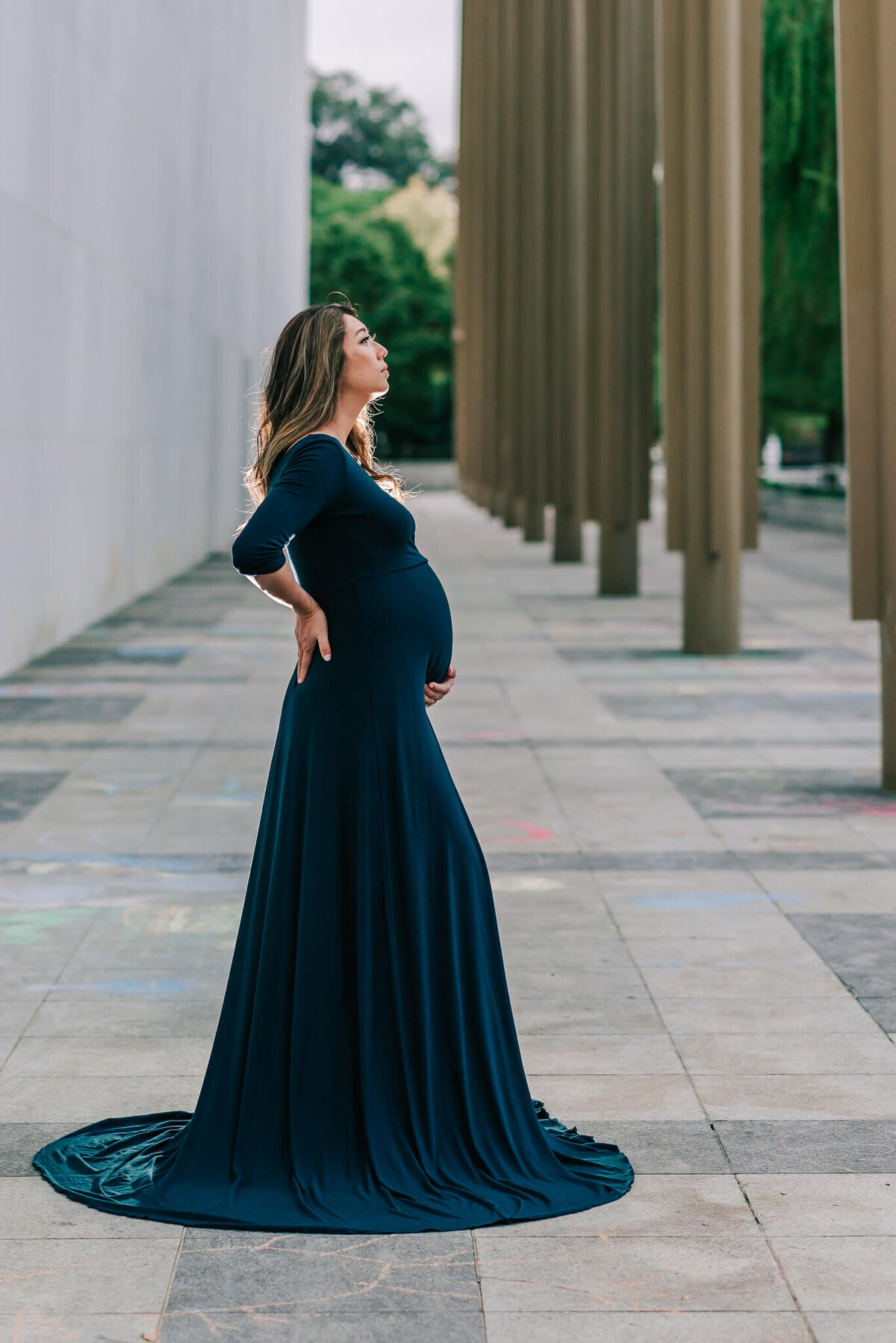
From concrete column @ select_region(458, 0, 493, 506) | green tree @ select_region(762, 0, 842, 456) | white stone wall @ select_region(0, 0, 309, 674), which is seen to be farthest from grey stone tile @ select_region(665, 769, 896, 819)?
concrete column @ select_region(458, 0, 493, 506)

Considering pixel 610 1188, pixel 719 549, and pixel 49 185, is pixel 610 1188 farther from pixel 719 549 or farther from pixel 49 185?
pixel 49 185

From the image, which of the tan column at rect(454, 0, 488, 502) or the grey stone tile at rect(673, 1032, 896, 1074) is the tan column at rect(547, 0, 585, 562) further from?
the grey stone tile at rect(673, 1032, 896, 1074)

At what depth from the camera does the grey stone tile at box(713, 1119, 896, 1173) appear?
4.34 metres

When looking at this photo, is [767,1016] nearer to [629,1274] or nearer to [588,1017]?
[588,1017]

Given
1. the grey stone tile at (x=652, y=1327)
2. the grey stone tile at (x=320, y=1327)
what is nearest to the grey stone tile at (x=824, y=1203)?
the grey stone tile at (x=652, y=1327)

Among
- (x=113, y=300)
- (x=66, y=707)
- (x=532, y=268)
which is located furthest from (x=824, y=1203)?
(x=532, y=268)

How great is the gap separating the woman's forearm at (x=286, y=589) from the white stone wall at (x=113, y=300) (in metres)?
10.7

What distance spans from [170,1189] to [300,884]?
29.3 inches

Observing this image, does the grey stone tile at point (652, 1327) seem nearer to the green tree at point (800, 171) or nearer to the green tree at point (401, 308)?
the green tree at point (800, 171)

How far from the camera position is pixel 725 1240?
12.8ft

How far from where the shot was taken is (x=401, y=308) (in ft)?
259

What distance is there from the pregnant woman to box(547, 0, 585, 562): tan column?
846 inches

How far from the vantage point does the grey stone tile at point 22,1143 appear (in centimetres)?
434

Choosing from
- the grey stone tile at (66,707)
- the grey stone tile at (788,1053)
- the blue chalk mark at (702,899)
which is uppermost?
the grey stone tile at (66,707)
